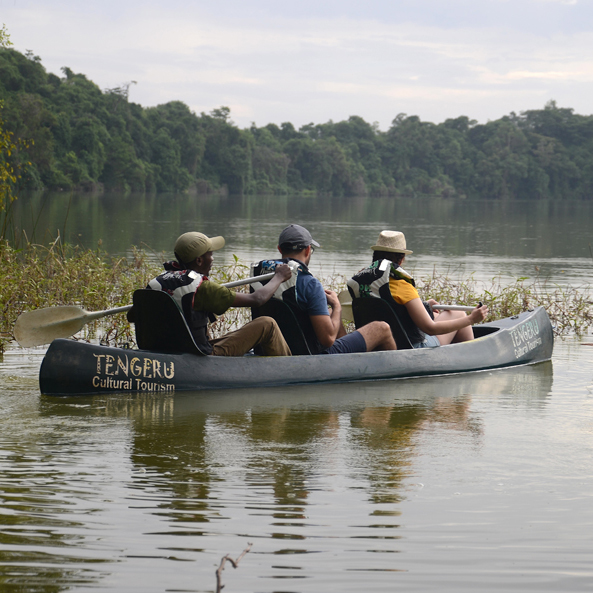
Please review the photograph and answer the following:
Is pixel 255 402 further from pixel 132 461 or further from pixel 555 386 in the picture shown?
pixel 555 386

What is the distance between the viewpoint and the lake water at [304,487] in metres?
3.24

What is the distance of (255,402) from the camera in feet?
21.7

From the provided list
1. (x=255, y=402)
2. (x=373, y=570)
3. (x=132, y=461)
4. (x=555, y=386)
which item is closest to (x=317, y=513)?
(x=373, y=570)

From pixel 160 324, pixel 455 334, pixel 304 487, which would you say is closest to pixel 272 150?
pixel 455 334

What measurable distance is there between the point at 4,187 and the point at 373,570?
7.59 m

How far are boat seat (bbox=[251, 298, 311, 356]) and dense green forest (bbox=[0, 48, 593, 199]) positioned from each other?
59688 millimetres

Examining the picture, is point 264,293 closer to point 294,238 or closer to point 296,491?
point 294,238

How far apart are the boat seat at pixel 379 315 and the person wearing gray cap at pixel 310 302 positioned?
10 centimetres

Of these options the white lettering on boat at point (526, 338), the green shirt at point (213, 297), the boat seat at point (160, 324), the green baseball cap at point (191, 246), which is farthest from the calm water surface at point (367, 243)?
the green shirt at point (213, 297)

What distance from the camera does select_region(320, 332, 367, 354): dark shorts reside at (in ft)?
23.8

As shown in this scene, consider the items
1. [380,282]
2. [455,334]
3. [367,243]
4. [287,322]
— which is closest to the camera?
[287,322]

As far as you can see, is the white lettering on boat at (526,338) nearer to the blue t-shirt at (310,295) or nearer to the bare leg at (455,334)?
the bare leg at (455,334)

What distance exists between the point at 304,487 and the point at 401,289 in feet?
10.4

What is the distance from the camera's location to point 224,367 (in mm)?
A: 6805
